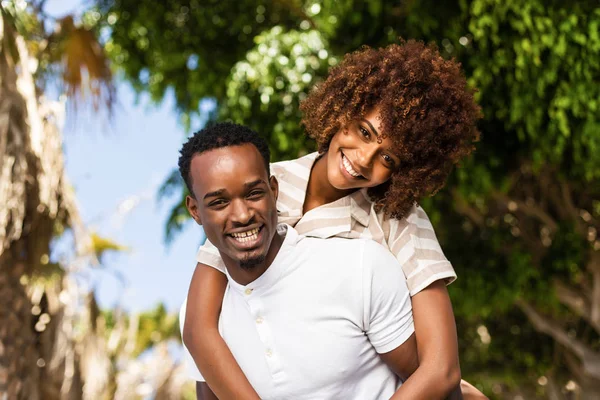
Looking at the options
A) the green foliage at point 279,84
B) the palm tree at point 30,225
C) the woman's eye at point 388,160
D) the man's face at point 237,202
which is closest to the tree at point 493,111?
the green foliage at point 279,84

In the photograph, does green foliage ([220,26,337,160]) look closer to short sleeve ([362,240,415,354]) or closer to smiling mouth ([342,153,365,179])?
smiling mouth ([342,153,365,179])

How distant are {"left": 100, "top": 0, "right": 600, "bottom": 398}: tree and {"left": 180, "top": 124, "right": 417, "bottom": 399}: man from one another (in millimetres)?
5230

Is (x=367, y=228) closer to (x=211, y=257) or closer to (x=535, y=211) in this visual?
(x=211, y=257)

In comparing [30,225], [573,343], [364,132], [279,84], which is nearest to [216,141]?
[364,132]

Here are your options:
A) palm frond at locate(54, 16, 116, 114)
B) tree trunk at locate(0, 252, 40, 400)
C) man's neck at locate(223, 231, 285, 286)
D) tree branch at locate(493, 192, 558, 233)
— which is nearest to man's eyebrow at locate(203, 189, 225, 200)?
man's neck at locate(223, 231, 285, 286)

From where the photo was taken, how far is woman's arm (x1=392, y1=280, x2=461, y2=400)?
2398mm

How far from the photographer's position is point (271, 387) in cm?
253

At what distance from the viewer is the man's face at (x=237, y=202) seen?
7.82ft

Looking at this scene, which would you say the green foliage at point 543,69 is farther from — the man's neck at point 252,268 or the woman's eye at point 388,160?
the man's neck at point 252,268

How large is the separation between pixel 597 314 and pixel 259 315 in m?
7.52

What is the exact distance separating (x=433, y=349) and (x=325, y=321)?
32cm

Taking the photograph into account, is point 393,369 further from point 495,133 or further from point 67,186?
point 495,133

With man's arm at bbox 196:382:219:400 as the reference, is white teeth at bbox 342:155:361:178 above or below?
above

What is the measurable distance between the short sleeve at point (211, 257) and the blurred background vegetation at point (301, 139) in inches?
149
